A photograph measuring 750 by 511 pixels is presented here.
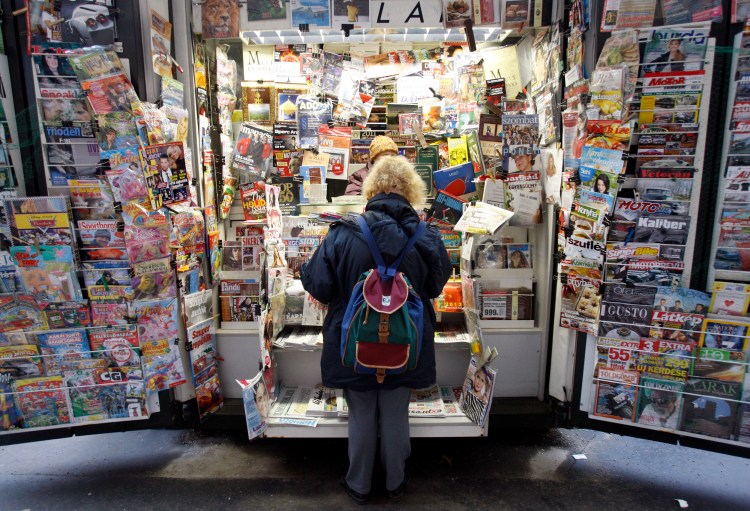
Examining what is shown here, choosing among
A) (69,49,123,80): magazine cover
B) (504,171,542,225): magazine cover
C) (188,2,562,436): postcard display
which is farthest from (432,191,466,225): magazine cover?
(69,49,123,80): magazine cover

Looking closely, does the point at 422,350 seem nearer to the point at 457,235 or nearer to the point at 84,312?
the point at 457,235

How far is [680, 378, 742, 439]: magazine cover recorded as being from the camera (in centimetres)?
222

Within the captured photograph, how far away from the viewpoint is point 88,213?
2402 mm

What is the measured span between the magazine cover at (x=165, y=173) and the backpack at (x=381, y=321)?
121cm

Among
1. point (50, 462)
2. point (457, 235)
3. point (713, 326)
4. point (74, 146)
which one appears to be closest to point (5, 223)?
point (74, 146)

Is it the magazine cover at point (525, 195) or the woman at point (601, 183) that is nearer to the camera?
the woman at point (601, 183)

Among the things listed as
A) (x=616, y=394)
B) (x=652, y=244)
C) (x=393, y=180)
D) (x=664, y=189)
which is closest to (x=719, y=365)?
(x=616, y=394)

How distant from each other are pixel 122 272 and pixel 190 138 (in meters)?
0.94

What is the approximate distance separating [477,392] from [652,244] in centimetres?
131

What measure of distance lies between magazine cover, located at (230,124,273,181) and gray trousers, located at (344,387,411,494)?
1.81 metres

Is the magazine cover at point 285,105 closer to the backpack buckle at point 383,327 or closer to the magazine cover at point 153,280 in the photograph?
the magazine cover at point 153,280

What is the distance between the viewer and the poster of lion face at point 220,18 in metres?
2.68

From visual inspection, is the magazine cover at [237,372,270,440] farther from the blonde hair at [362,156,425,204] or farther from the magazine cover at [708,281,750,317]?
the magazine cover at [708,281,750,317]

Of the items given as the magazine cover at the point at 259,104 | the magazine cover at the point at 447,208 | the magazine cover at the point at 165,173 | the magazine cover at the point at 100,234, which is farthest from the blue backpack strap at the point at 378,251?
the magazine cover at the point at 259,104
